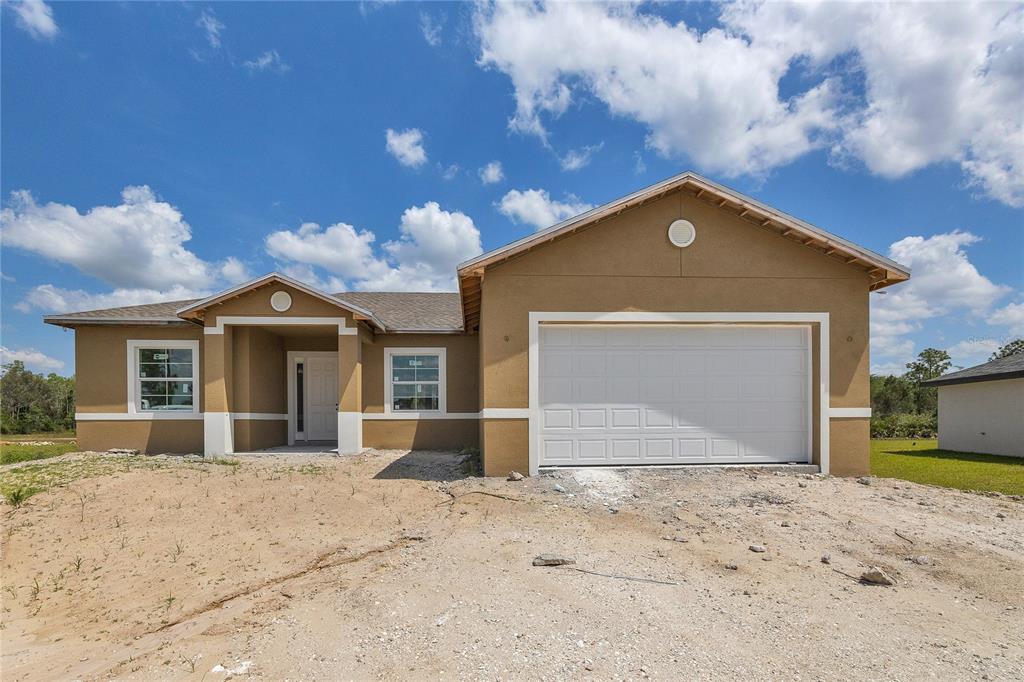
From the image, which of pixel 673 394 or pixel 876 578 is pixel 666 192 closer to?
pixel 673 394

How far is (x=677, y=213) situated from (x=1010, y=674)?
23.7ft

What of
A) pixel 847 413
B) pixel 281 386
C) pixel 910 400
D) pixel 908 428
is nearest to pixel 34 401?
pixel 281 386


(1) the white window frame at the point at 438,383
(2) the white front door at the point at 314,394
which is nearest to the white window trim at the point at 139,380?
(2) the white front door at the point at 314,394

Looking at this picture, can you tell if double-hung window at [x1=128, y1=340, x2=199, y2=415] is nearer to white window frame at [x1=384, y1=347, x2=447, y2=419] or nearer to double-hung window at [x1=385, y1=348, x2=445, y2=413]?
white window frame at [x1=384, y1=347, x2=447, y2=419]

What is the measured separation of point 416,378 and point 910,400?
36.4 m

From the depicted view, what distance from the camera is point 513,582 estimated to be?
450 cm

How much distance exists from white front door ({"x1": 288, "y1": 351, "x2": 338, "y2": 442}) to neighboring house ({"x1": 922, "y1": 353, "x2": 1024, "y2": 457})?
19.0 metres

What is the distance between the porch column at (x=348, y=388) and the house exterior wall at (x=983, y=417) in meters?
18.0

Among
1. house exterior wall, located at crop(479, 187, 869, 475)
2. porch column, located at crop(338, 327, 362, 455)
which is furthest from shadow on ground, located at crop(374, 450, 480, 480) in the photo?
porch column, located at crop(338, 327, 362, 455)

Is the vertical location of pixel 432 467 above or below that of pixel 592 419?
below

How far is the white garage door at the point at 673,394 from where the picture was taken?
29.0 ft

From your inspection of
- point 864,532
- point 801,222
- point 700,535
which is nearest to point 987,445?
point 801,222

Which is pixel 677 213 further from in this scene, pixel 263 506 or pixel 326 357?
pixel 326 357

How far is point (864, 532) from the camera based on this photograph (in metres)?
5.91
